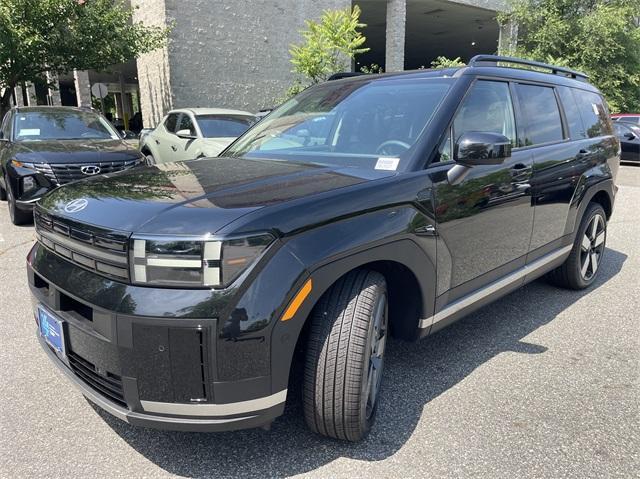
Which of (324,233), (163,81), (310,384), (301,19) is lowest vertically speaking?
(310,384)

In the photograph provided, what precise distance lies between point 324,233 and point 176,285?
620 mm

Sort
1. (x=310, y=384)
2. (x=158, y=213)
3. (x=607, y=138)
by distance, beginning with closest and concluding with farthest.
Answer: (x=158, y=213) < (x=310, y=384) < (x=607, y=138)

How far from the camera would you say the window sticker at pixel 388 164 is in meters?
2.59

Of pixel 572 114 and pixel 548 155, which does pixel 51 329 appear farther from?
pixel 572 114

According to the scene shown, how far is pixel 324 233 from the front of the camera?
6.79 feet

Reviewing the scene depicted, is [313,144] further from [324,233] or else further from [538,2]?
[538,2]

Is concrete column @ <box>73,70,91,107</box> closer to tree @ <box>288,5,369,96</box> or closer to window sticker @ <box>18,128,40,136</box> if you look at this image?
tree @ <box>288,5,369,96</box>

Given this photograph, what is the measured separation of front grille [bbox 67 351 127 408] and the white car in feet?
19.1

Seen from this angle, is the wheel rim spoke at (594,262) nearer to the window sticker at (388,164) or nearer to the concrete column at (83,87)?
the window sticker at (388,164)

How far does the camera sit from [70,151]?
6566mm

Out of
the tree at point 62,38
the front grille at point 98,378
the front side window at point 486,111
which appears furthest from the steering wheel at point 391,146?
the tree at point 62,38

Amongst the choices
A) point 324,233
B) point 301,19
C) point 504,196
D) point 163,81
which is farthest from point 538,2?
point 324,233

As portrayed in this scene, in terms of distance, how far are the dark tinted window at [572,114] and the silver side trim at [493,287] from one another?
93cm

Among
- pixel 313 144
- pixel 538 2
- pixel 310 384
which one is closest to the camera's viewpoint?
pixel 310 384
